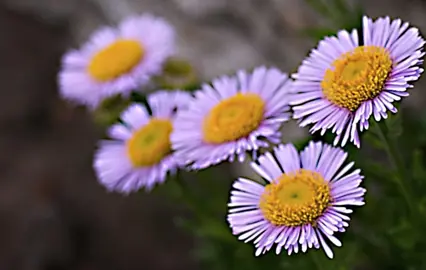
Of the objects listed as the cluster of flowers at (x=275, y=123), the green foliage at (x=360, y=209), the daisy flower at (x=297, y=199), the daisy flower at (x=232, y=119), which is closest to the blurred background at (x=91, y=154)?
the green foliage at (x=360, y=209)

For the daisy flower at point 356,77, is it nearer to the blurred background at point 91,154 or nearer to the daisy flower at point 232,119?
the daisy flower at point 232,119

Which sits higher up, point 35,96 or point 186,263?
point 35,96

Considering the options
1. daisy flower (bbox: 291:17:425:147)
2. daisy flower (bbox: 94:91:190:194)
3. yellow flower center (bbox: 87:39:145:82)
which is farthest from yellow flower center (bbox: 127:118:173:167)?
daisy flower (bbox: 291:17:425:147)

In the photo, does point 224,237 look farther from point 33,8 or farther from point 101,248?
point 33,8

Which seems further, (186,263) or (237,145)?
(186,263)

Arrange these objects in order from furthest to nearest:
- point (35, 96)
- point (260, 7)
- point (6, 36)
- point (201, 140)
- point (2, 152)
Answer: point (6, 36) < point (35, 96) < point (2, 152) < point (260, 7) < point (201, 140)

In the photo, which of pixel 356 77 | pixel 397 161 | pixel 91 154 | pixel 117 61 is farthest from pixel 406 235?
pixel 91 154

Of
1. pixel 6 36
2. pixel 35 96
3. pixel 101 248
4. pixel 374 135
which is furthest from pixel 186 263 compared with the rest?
pixel 6 36
